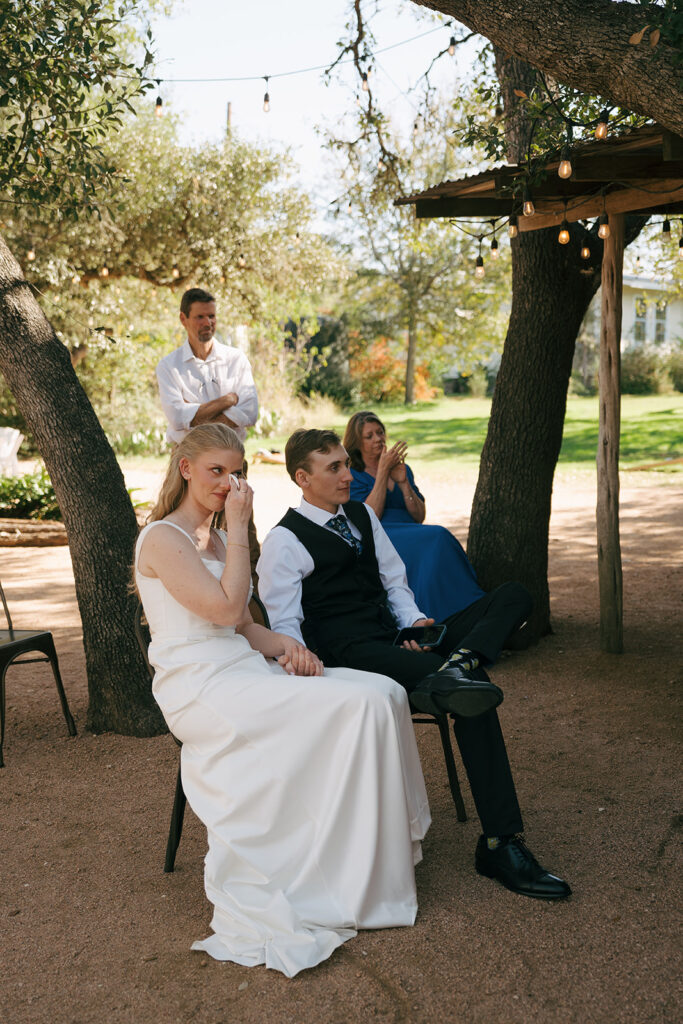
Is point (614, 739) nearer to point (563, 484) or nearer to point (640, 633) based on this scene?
point (640, 633)

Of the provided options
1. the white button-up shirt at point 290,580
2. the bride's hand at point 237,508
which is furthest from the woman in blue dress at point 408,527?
the bride's hand at point 237,508

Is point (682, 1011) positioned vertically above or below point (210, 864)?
below

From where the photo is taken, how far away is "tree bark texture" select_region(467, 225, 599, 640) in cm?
625

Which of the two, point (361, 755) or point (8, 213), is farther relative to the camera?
point (8, 213)

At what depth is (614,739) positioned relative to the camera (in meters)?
4.66

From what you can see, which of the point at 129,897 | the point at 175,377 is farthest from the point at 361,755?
the point at 175,377

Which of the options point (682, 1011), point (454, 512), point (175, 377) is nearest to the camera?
point (682, 1011)

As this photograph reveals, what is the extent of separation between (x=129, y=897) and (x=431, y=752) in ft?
5.67

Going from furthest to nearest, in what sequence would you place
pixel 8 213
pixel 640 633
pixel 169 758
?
1. pixel 8 213
2. pixel 640 633
3. pixel 169 758

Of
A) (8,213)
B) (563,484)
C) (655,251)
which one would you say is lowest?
(563,484)

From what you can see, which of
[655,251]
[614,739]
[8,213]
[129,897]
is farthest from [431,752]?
[8,213]

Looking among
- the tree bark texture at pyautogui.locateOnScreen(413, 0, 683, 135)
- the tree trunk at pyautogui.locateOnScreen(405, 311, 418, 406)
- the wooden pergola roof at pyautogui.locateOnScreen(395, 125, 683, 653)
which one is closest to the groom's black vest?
the tree bark texture at pyautogui.locateOnScreen(413, 0, 683, 135)

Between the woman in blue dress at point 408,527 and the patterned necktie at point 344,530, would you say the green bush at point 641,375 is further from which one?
the patterned necktie at point 344,530

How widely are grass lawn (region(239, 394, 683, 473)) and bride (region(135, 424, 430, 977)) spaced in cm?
1333
